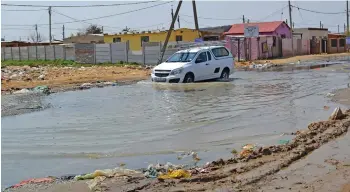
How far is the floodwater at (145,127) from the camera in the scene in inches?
335

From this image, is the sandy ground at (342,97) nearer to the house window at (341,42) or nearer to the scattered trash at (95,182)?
the scattered trash at (95,182)

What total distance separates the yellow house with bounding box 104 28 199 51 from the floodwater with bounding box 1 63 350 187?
39427 mm

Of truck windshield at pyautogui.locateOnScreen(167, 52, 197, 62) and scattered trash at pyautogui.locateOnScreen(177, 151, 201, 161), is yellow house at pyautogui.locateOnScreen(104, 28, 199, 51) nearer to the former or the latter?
truck windshield at pyautogui.locateOnScreen(167, 52, 197, 62)

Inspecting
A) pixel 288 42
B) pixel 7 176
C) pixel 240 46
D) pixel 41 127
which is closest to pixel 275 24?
pixel 288 42

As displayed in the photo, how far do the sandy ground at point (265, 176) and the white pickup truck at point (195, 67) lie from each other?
15.4 meters

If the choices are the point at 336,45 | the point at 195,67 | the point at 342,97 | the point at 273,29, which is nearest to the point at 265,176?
the point at 342,97

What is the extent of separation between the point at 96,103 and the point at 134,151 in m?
8.58

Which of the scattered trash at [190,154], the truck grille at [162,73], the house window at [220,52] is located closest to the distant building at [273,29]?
the house window at [220,52]

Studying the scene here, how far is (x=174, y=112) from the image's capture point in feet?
46.3

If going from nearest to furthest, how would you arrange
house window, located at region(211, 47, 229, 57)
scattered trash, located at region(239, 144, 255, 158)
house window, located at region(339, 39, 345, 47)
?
scattered trash, located at region(239, 144, 255, 158)
house window, located at region(211, 47, 229, 57)
house window, located at region(339, 39, 345, 47)

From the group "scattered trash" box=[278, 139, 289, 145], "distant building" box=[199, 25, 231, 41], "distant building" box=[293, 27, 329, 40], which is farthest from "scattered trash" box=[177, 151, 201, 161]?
"distant building" box=[293, 27, 329, 40]

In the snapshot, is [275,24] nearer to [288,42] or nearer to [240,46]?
[288,42]

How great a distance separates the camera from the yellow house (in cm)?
5934

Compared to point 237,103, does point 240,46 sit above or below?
above
